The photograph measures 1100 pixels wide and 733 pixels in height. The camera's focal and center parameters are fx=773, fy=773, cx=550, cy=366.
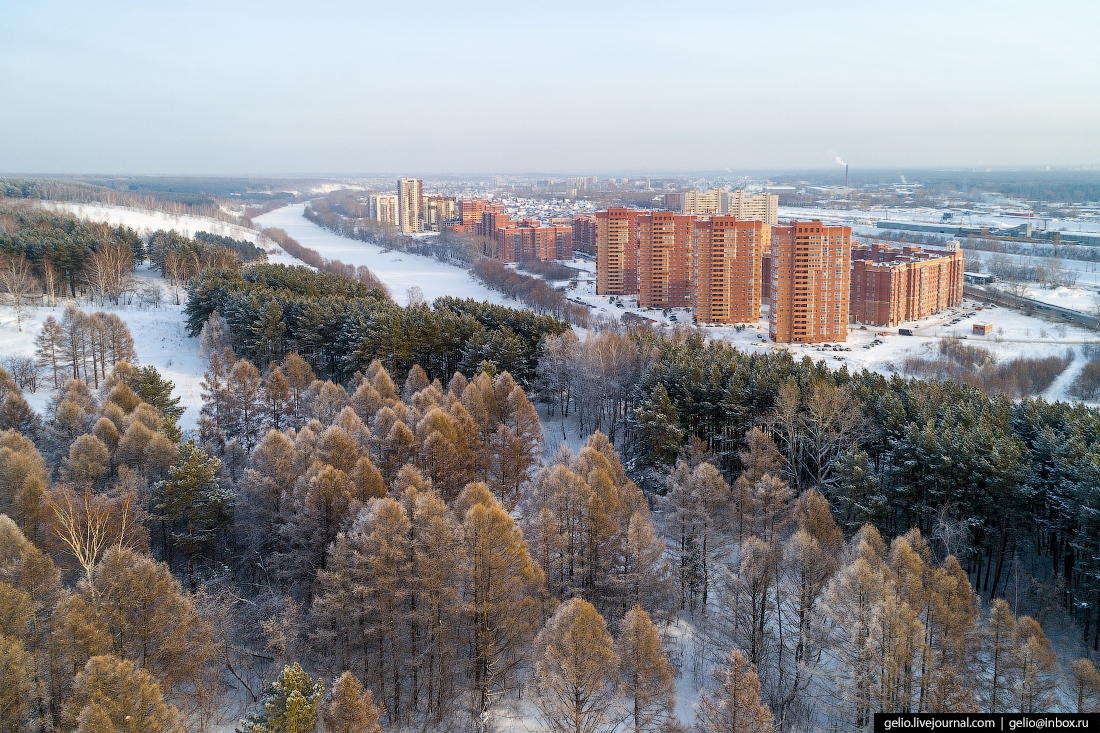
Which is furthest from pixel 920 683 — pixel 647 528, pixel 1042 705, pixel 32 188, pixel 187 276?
pixel 32 188

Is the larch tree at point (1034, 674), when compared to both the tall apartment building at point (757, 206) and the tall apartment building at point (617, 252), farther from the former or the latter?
the tall apartment building at point (757, 206)

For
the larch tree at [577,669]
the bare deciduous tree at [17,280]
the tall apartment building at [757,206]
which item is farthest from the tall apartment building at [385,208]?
the larch tree at [577,669]

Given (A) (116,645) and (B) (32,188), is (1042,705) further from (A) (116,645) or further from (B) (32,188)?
(B) (32,188)

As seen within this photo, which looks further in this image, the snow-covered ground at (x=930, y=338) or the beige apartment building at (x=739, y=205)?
the beige apartment building at (x=739, y=205)

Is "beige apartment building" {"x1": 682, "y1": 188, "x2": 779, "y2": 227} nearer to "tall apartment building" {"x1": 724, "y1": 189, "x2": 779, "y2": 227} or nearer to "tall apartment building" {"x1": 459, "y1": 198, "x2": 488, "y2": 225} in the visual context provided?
"tall apartment building" {"x1": 724, "y1": 189, "x2": 779, "y2": 227}

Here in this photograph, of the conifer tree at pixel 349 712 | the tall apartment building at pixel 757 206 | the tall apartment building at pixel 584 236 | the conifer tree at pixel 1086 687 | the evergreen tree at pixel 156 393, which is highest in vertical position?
the tall apartment building at pixel 757 206

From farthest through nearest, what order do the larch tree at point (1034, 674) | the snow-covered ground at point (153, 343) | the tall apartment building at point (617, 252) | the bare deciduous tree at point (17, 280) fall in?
1. the tall apartment building at point (617, 252)
2. the bare deciduous tree at point (17, 280)
3. the snow-covered ground at point (153, 343)
4. the larch tree at point (1034, 674)

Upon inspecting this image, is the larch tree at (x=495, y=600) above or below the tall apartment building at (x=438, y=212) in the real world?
below
